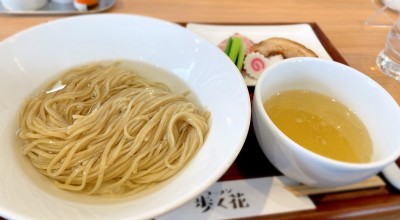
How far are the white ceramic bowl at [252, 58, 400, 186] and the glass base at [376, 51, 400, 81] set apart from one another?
56cm

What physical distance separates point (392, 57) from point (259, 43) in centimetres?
61

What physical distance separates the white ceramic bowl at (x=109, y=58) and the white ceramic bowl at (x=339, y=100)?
8 cm

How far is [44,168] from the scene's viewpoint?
939 mm

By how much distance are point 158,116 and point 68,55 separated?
0.44 meters

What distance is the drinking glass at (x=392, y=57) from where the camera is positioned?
58.0 inches

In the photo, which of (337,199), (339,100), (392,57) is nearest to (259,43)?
(339,100)

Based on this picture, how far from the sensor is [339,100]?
1087mm

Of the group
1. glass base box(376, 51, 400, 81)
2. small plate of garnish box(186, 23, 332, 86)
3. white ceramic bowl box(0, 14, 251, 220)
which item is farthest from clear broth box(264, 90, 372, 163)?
glass base box(376, 51, 400, 81)

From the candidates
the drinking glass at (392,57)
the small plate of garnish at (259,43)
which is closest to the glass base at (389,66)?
the drinking glass at (392,57)

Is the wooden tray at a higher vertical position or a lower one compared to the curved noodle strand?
lower

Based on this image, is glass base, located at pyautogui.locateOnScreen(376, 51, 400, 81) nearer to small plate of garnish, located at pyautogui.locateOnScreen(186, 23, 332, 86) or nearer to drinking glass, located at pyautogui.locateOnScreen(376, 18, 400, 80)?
drinking glass, located at pyautogui.locateOnScreen(376, 18, 400, 80)

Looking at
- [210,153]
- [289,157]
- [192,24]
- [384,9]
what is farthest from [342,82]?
[384,9]

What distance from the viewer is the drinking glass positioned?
1.47 meters

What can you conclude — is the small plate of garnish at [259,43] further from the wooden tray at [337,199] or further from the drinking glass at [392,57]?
the wooden tray at [337,199]
